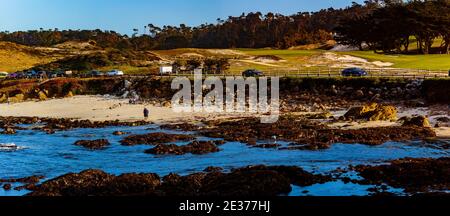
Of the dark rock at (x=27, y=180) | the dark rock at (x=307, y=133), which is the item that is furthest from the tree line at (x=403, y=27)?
the dark rock at (x=27, y=180)

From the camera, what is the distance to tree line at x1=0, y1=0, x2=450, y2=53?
8662 cm

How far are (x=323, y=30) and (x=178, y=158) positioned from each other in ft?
374

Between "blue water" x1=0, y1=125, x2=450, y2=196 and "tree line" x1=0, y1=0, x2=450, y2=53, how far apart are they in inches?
2336

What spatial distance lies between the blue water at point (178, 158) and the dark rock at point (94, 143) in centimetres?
64

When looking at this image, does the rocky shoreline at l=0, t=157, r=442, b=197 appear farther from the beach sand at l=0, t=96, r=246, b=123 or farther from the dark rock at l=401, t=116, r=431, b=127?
the beach sand at l=0, t=96, r=246, b=123

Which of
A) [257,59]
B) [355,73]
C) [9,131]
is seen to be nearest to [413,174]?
[9,131]

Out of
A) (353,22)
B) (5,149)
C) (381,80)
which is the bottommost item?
(5,149)

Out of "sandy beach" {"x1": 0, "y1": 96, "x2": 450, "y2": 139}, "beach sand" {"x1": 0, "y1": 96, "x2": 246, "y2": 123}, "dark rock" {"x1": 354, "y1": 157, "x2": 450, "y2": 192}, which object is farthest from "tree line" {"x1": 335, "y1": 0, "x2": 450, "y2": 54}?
"dark rock" {"x1": 354, "y1": 157, "x2": 450, "y2": 192}

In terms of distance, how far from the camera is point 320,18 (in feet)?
524

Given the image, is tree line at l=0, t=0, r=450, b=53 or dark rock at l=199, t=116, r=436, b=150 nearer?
dark rock at l=199, t=116, r=436, b=150

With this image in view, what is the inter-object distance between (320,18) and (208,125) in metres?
123
